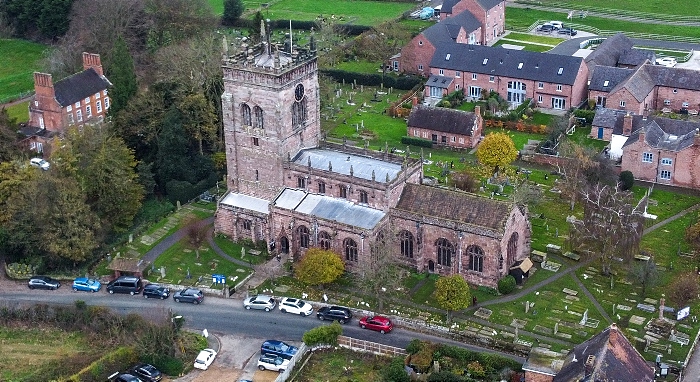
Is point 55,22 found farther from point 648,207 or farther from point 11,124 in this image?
point 648,207

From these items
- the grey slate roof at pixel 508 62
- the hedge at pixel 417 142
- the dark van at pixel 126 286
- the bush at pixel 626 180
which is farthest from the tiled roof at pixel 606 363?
the grey slate roof at pixel 508 62

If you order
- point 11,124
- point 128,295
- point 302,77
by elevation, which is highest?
point 302,77

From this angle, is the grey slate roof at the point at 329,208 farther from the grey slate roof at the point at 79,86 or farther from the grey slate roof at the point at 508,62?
the grey slate roof at the point at 508,62

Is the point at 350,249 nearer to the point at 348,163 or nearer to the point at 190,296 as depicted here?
the point at 348,163

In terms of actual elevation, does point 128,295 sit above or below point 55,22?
below

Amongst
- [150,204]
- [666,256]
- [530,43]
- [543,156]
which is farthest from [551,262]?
[530,43]

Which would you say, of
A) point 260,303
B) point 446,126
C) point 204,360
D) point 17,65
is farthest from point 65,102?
point 204,360
